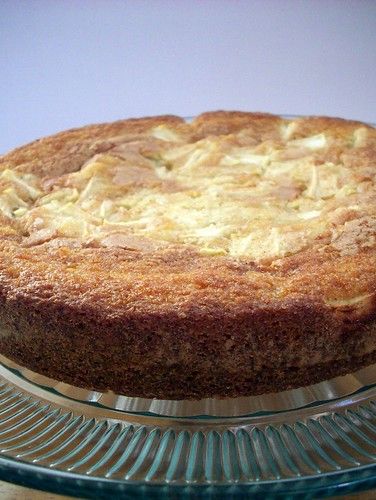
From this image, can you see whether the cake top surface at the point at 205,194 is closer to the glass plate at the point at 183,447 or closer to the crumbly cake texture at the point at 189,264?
the crumbly cake texture at the point at 189,264

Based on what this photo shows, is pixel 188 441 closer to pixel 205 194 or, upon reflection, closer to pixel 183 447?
pixel 183 447

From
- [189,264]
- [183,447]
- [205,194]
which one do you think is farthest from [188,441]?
[205,194]

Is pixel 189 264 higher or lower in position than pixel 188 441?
higher

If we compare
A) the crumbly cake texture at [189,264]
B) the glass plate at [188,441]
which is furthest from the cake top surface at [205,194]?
the glass plate at [188,441]

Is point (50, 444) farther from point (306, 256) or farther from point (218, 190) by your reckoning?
point (218, 190)

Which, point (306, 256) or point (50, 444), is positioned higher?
point (306, 256)

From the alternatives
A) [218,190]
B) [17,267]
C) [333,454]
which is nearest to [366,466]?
[333,454]
